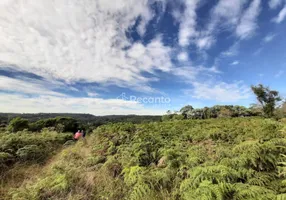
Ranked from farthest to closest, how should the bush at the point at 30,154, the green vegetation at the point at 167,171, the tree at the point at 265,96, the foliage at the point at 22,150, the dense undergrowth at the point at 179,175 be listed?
the tree at the point at 265,96
the bush at the point at 30,154
the foliage at the point at 22,150
the green vegetation at the point at 167,171
the dense undergrowth at the point at 179,175

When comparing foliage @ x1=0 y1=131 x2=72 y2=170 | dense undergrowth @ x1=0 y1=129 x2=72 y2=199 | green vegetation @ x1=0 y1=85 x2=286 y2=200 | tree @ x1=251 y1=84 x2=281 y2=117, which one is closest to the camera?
green vegetation @ x1=0 y1=85 x2=286 y2=200

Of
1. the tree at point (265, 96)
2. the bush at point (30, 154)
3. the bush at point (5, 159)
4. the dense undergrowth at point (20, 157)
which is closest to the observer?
the dense undergrowth at point (20, 157)

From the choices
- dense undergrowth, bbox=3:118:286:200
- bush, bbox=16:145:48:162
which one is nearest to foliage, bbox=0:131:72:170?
bush, bbox=16:145:48:162

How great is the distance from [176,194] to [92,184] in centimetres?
183

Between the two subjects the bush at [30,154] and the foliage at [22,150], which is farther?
the bush at [30,154]

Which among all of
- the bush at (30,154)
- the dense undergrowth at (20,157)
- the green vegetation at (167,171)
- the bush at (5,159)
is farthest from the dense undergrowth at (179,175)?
the bush at (30,154)

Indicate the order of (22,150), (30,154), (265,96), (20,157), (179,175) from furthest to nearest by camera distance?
(265,96) → (30,154) → (22,150) → (20,157) → (179,175)

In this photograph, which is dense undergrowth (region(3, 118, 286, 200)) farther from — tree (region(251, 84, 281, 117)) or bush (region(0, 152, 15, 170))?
tree (region(251, 84, 281, 117))

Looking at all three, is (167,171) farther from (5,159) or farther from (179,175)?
(5,159)

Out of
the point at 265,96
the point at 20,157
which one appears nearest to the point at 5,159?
the point at 20,157

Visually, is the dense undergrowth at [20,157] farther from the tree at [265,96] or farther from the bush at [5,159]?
the tree at [265,96]

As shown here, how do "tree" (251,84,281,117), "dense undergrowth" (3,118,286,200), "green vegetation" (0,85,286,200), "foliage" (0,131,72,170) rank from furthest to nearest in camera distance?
"tree" (251,84,281,117), "foliage" (0,131,72,170), "green vegetation" (0,85,286,200), "dense undergrowth" (3,118,286,200)

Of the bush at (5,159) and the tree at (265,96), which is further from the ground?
the tree at (265,96)

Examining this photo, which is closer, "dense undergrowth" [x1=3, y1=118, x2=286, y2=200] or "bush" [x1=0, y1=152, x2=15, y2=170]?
"dense undergrowth" [x1=3, y1=118, x2=286, y2=200]
